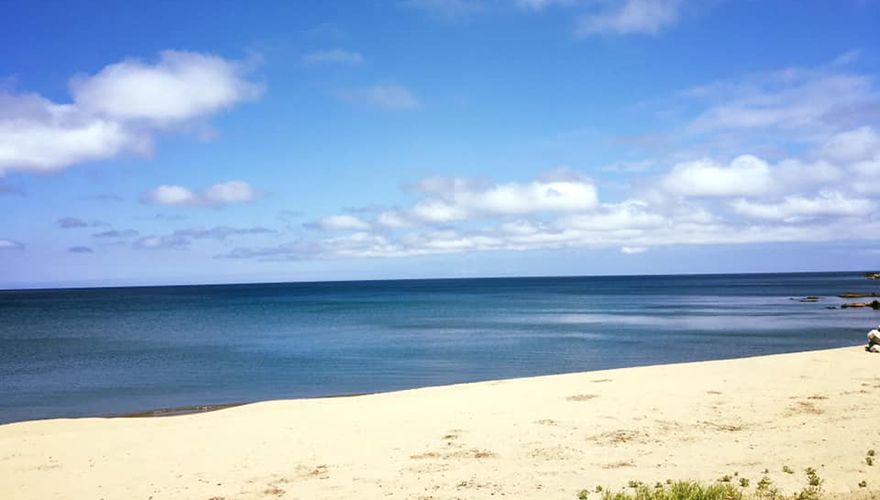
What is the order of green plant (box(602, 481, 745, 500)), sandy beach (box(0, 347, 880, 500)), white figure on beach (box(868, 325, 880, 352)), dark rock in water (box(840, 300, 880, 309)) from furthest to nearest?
1. dark rock in water (box(840, 300, 880, 309))
2. white figure on beach (box(868, 325, 880, 352))
3. sandy beach (box(0, 347, 880, 500))
4. green plant (box(602, 481, 745, 500))

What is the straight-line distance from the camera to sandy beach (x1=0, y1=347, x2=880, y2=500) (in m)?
13.4

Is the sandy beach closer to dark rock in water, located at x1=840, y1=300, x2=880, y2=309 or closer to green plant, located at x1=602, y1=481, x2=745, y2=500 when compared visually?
green plant, located at x1=602, y1=481, x2=745, y2=500

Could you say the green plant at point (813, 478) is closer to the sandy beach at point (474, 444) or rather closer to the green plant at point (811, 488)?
the green plant at point (811, 488)

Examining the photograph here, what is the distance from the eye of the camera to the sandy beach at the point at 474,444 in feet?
44.0

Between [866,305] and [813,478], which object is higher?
[813,478]

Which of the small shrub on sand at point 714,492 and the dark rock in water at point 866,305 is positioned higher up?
the small shrub on sand at point 714,492

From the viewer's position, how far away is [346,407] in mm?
22734

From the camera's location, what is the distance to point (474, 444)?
54.6 ft

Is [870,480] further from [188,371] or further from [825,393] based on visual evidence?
[188,371]

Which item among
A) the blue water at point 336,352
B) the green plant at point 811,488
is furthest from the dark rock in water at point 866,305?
the green plant at point 811,488

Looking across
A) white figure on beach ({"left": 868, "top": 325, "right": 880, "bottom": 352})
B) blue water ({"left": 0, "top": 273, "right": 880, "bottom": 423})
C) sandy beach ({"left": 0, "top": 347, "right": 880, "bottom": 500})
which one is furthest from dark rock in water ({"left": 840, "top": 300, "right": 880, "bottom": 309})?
sandy beach ({"left": 0, "top": 347, "right": 880, "bottom": 500})

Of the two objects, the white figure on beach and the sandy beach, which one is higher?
the white figure on beach

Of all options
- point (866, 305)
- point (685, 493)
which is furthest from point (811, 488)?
point (866, 305)

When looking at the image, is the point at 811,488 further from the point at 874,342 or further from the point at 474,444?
the point at 874,342
